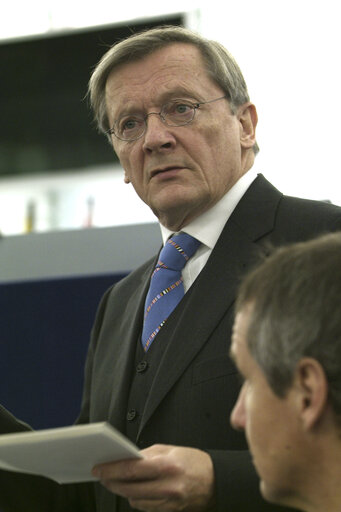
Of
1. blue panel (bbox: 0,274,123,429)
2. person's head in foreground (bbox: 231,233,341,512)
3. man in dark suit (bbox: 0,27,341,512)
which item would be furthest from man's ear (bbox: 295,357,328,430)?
blue panel (bbox: 0,274,123,429)

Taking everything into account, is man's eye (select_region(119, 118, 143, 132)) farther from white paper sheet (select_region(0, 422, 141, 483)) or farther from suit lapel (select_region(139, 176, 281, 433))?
white paper sheet (select_region(0, 422, 141, 483))

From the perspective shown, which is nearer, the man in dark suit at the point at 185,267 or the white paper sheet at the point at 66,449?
the white paper sheet at the point at 66,449

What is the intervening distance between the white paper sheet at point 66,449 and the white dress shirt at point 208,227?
66 centimetres

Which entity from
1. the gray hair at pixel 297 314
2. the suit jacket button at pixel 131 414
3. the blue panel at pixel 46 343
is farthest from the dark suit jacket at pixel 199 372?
the blue panel at pixel 46 343

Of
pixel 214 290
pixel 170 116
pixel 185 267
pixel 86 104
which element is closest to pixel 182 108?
pixel 170 116

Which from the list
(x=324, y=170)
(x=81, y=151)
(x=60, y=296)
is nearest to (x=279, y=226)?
(x=60, y=296)

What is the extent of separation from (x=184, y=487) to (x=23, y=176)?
5129 mm

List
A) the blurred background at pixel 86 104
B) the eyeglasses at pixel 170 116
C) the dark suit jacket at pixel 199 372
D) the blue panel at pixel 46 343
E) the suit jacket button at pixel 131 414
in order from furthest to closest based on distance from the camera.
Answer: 1. the blurred background at pixel 86 104
2. the blue panel at pixel 46 343
3. the eyeglasses at pixel 170 116
4. the suit jacket button at pixel 131 414
5. the dark suit jacket at pixel 199 372

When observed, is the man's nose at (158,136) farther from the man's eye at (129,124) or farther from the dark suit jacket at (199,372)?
the dark suit jacket at (199,372)

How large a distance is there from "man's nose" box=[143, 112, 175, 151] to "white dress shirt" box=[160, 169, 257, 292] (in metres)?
0.20

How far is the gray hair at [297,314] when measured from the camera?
1.17 metres

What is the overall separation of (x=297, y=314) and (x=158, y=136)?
1.06 meters

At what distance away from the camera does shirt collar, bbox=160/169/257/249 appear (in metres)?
2.11

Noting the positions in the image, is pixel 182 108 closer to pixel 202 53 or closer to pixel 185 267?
pixel 202 53
